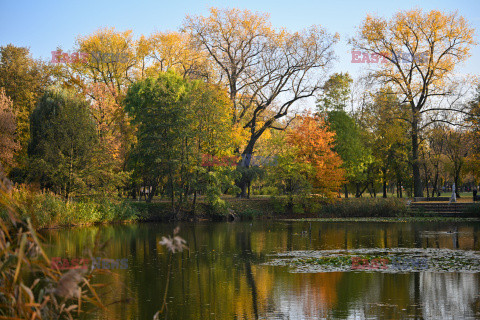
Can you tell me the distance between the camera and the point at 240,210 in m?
38.1

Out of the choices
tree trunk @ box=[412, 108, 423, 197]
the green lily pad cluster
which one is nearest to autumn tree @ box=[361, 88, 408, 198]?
tree trunk @ box=[412, 108, 423, 197]

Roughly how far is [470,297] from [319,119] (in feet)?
117

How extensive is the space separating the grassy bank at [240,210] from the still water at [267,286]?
9.07 meters

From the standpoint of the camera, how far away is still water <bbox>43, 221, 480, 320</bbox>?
30.2 ft

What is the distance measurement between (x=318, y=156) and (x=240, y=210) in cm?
718

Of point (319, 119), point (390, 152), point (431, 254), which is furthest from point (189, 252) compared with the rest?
point (390, 152)

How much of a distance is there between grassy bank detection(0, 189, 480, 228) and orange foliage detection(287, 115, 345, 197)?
1293 millimetres

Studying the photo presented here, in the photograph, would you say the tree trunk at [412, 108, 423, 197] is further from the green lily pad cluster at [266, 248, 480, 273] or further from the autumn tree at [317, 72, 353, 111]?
the green lily pad cluster at [266, 248, 480, 273]

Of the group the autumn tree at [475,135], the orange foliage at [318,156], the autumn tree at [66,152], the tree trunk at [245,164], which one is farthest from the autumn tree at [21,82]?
the autumn tree at [475,135]

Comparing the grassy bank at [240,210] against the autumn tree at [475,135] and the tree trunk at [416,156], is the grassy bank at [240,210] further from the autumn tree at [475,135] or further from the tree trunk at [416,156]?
the autumn tree at [475,135]

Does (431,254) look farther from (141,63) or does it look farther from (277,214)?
(141,63)

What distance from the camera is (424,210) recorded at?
121 ft

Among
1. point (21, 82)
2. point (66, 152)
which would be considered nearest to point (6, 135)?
point (66, 152)

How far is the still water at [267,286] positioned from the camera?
9203 mm
